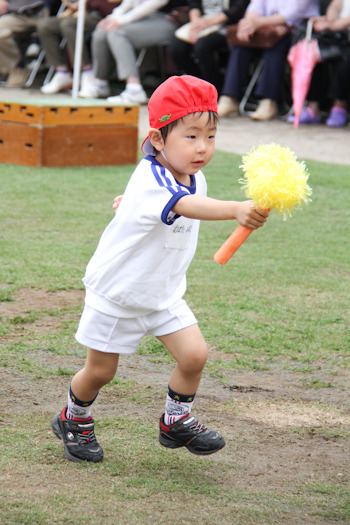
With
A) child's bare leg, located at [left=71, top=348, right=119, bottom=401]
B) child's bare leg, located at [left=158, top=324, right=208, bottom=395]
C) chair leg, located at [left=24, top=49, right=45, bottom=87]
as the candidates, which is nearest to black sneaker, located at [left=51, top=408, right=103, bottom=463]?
child's bare leg, located at [left=71, top=348, right=119, bottom=401]

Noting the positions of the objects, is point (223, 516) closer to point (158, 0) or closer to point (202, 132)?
Result: point (202, 132)

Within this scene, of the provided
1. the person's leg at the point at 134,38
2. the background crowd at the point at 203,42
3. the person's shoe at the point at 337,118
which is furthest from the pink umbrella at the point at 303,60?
the person's leg at the point at 134,38

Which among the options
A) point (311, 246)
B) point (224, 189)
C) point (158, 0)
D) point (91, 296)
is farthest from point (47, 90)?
point (91, 296)

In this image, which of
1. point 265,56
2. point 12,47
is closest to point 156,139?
point 265,56

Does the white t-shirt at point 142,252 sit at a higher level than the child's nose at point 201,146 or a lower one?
lower

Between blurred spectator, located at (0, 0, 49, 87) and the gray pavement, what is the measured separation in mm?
3270

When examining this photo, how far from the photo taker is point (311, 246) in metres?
5.73

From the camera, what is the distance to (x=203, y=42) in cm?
1089

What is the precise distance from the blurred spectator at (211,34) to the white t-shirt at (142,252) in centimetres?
848

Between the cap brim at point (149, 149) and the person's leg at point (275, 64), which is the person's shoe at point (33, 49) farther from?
the cap brim at point (149, 149)

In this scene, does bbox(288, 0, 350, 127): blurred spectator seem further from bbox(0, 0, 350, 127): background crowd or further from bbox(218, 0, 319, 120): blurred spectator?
bbox(218, 0, 319, 120): blurred spectator

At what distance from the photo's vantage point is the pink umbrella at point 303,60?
32.1ft

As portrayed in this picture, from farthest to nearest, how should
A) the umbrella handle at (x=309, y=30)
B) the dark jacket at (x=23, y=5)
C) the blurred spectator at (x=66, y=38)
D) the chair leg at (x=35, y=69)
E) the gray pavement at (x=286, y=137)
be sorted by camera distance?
1. the chair leg at (x=35, y=69)
2. the dark jacket at (x=23, y=5)
3. the blurred spectator at (x=66, y=38)
4. the umbrella handle at (x=309, y=30)
5. the gray pavement at (x=286, y=137)

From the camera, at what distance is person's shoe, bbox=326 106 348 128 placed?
10594mm
